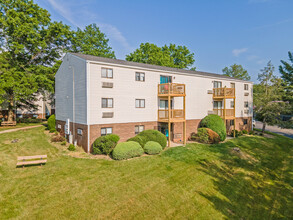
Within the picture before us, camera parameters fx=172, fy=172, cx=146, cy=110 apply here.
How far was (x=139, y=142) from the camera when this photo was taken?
643 inches

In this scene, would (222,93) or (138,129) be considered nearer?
(138,129)

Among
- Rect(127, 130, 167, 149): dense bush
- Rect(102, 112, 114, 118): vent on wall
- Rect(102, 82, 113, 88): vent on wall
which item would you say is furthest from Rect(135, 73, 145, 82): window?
Rect(127, 130, 167, 149): dense bush

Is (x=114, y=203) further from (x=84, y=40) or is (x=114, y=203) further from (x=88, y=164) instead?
(x=84, y=40)

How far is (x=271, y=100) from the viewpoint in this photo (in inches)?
1144

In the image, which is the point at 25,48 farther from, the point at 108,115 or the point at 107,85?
Answer: the point at 108,115

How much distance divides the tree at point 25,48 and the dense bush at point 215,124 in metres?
24.7

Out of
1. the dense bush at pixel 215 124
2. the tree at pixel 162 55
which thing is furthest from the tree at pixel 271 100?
the tree at pixel 162 55

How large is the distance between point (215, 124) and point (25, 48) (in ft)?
105

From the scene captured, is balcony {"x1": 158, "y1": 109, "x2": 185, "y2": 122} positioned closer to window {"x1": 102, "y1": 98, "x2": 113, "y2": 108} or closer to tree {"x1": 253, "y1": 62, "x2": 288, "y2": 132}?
window {"x1": 102, "y1": 98, "x2": 113, "y2": 108}

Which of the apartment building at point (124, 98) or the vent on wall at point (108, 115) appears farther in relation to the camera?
the vent on wall at point (108, 115)

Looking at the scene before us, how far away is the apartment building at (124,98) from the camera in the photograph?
53.2 feet

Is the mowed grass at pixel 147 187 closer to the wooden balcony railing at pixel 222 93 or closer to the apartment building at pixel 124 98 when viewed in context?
the apartment building at pixel 124 98

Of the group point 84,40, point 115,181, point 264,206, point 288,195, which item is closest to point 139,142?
point 115,181

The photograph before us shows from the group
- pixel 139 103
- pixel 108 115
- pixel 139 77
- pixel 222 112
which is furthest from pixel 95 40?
pixel 222 112
